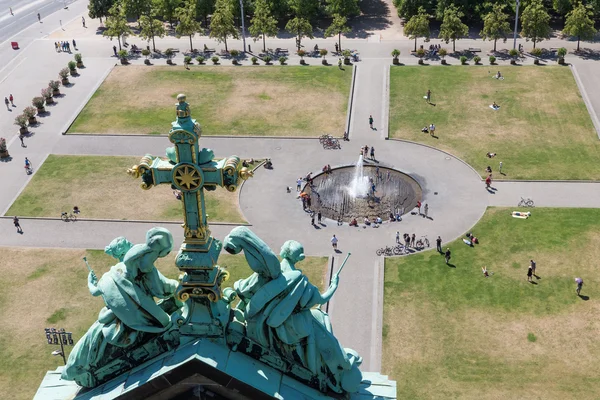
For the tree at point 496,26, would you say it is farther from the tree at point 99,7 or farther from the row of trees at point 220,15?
the tree at point 99,7

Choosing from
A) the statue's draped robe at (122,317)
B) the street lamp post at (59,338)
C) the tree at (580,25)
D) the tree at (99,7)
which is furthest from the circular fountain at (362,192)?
the tree at (99,7)

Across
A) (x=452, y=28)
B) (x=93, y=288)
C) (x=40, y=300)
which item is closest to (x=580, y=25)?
(x=452, y=28)

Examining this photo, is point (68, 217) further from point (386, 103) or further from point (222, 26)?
point (222, 26)

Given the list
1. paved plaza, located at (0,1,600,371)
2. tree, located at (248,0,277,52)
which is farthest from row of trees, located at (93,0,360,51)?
paved plaza, located at (0,1,600,371)

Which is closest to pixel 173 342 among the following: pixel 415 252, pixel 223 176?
pixel 223 176

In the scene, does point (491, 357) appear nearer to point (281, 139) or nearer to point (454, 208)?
point (454, 208)

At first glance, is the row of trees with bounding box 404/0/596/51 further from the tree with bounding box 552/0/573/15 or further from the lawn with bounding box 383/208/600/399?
the lawn with bounding box 383/208/600/399
